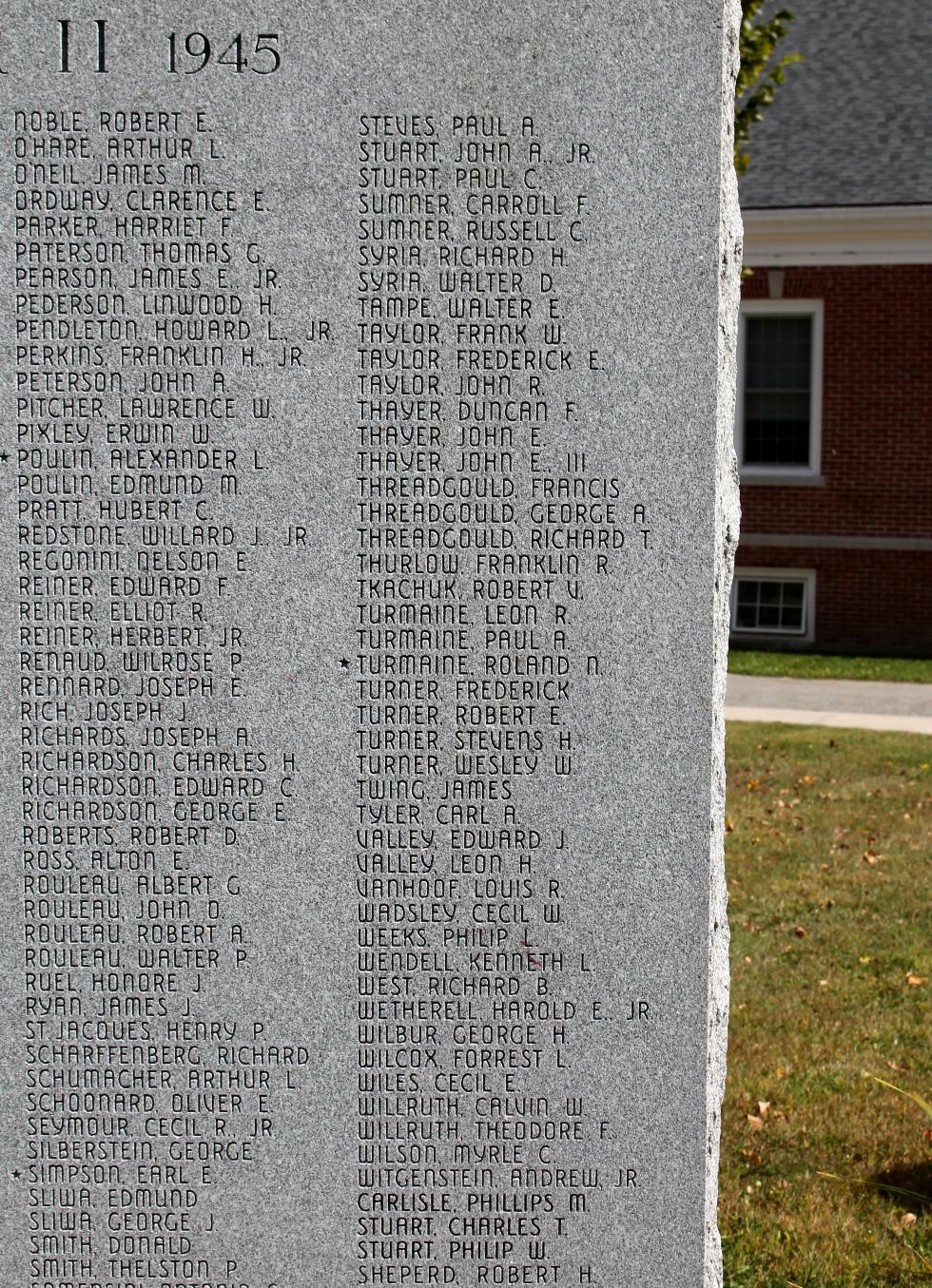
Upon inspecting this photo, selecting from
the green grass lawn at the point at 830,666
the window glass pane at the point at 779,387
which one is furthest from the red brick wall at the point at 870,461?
the green grass lawn at the point at 830,666

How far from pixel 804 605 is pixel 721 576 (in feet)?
51.0

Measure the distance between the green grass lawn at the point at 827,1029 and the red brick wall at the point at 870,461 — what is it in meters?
7.72

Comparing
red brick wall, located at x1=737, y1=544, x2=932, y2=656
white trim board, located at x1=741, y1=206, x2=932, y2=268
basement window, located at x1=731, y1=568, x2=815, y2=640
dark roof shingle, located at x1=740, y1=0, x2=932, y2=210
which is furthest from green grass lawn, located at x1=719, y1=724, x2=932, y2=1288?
dark roof shingle, located at x1=740, y1=0, x2=932, y2=210

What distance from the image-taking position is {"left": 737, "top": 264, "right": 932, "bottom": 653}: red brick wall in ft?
58.4

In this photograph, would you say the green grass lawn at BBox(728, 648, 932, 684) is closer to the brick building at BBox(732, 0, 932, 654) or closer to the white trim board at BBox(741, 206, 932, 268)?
the brick building at BBox(732, 0, 932, 654)

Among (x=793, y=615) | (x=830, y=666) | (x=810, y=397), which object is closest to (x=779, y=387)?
(x=810, y=397)

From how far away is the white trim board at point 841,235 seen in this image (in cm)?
1777

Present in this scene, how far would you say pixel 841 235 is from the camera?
59.4ft

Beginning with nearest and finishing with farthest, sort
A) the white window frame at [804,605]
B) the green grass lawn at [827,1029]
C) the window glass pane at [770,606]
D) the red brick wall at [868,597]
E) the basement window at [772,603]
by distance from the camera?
the green grass lawn at [827,1029]
the red brick wall at [868,597]
the white window frame at [804,605]
the basement window at [772,603]
the window glass pane at [770,606]

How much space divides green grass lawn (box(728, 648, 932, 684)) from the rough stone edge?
12.7 m

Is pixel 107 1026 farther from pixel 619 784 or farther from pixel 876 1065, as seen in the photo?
pixel 876 1065

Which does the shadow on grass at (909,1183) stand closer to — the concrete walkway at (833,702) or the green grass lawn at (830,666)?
the concrete walkway at (833,702)

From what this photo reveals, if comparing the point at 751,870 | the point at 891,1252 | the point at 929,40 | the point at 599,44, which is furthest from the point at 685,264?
the point at 929,40

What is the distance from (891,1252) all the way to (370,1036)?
1.89 metres
